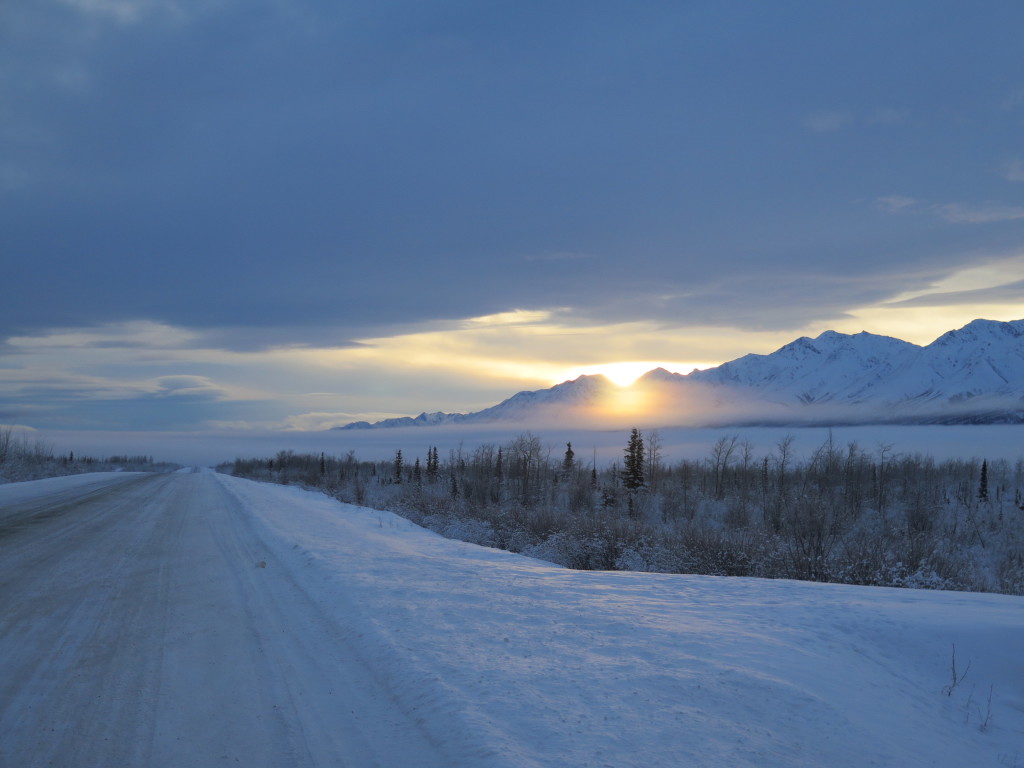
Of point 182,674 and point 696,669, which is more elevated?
point 182,674

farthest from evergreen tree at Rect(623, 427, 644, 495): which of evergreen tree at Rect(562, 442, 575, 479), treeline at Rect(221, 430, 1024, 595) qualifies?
evergreen tree at Rect(562, 442, 575, 479)

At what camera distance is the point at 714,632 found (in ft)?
22.6

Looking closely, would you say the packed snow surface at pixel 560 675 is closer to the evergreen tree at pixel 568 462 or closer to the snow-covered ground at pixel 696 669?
the snow-covered ground at pixel 696 669

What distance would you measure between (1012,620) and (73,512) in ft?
74.9

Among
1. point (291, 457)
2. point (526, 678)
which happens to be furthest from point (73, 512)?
point (291, 457)

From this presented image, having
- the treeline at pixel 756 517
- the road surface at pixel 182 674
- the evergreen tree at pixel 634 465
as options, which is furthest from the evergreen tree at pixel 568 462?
the road surface at pixel 182 674

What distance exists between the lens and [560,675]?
5.54 metres

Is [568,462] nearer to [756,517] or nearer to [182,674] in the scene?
[756,517]

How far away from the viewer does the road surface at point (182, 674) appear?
4207mm

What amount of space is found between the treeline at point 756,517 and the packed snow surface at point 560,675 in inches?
355

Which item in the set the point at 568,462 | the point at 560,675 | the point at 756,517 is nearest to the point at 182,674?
the point at 560,675

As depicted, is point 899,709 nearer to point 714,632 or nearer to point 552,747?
point 714,632

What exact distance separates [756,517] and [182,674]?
50.2 metres

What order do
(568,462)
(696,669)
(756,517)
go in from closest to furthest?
(696,669)
(756,517)
(568,462)
